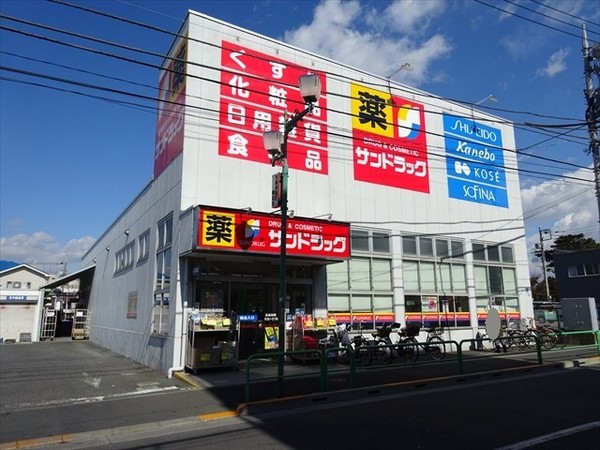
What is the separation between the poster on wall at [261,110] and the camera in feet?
47.5

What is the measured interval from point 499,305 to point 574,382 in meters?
9.31

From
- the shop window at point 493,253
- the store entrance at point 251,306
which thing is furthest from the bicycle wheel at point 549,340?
the store entrance at point 251,306

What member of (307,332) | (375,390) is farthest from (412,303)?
(375,390)

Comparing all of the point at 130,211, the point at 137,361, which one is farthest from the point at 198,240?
the point at 130,211

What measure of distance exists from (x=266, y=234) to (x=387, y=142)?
778 cm

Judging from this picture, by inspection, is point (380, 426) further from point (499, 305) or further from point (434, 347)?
point (499, 305)

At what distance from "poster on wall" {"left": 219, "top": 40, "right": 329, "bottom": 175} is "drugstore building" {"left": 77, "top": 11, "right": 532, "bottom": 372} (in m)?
0.04

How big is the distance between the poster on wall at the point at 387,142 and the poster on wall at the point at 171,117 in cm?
631

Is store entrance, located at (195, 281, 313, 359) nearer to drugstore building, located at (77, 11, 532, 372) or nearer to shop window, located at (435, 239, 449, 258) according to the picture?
drugstore building, located at (77, 11, 532, 372)

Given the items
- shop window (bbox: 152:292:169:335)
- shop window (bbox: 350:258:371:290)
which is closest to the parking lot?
shop window (bbox: 152:292:169:335)

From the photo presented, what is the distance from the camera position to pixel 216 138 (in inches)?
556

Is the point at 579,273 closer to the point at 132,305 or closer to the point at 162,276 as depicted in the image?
the point at 132,305

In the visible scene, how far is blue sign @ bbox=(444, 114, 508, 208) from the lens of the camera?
66.0 ft

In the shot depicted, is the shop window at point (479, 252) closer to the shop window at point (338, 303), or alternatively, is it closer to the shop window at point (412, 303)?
the shop window at point (412, 303)
